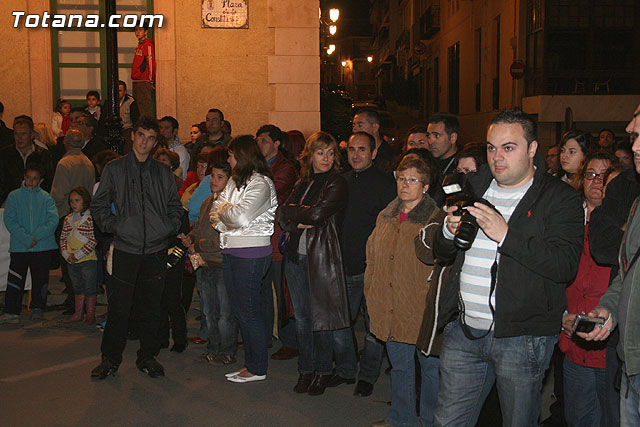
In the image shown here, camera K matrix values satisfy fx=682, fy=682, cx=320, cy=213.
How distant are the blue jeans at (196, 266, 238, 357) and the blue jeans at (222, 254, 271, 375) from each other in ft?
1.85

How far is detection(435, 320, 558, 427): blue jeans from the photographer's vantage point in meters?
3.57

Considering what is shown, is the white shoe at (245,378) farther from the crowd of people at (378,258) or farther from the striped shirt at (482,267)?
the striped shirt at (482,267)

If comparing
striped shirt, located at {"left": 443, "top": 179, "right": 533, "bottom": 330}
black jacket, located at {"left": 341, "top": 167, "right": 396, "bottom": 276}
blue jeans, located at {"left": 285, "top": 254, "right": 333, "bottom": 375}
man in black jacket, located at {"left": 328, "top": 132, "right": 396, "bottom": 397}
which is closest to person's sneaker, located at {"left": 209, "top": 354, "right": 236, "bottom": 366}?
blue jeans, located at {"left": 285, "top": 254, "right": 333, "bottom": 375}

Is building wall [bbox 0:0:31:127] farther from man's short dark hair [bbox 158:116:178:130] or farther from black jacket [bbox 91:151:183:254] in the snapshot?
black jacket [bbox 91:151:183:254]

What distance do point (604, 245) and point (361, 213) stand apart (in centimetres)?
239

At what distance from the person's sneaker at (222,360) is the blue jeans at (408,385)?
2309 mm

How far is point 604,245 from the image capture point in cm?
420

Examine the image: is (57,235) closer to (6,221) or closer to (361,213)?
(6,221)

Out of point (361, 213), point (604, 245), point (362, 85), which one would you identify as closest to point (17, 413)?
point (361, 213)

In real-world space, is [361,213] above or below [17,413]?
above

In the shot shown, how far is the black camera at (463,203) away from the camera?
344 cm

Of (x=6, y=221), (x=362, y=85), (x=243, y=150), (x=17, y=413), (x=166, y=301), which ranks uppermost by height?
(x=362, y=85)

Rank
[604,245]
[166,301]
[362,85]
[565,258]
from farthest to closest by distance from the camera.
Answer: [362,85] < [166,301] < [604,245] < [565,258]

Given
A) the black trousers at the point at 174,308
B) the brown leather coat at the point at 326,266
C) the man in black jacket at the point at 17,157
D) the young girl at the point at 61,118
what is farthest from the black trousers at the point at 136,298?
the young girl at the point at 61,118
